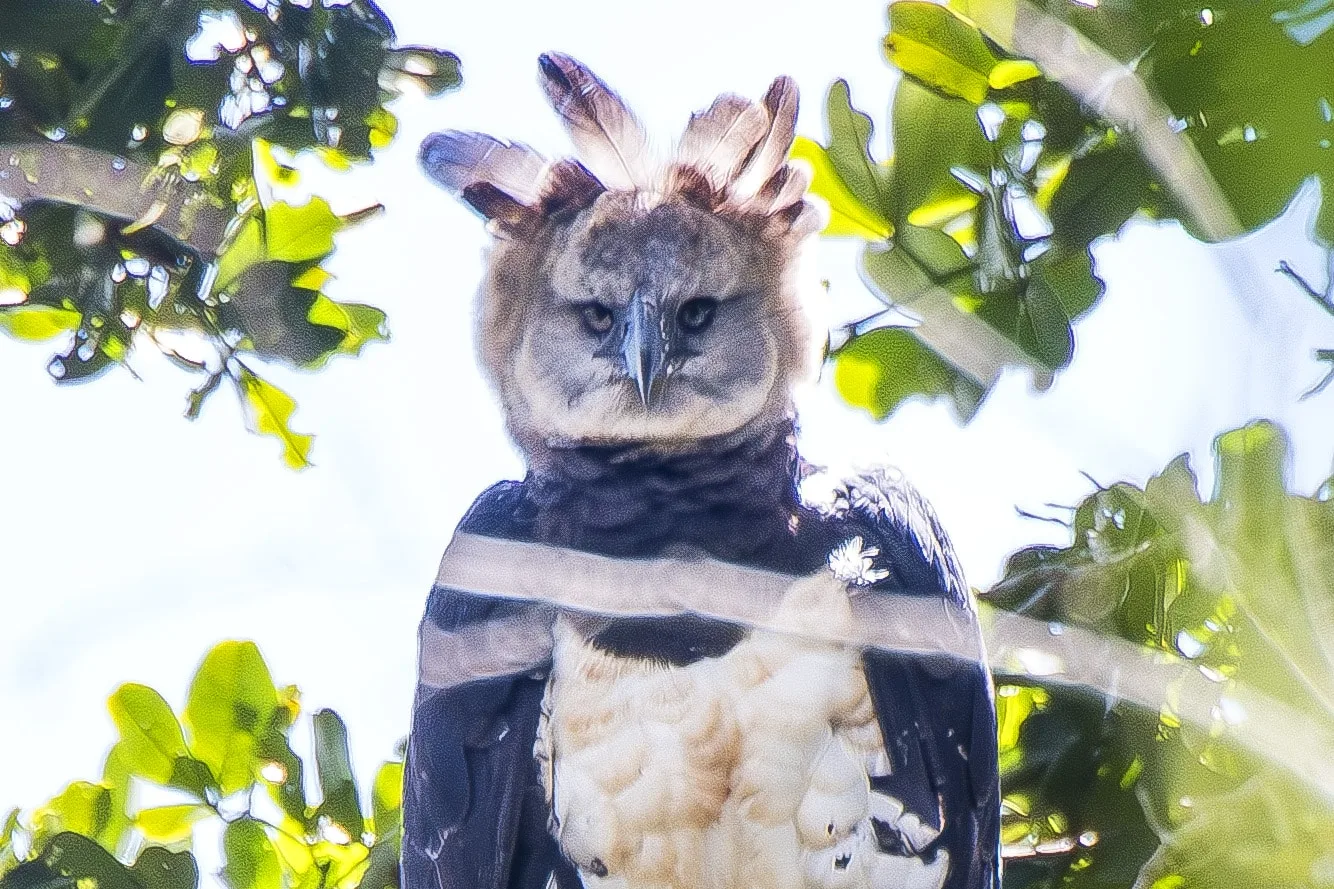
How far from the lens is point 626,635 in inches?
82.6

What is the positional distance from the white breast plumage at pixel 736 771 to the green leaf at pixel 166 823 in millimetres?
588

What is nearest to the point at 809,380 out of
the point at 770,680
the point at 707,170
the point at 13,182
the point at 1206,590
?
the point at 707,170

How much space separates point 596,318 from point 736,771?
72 cm

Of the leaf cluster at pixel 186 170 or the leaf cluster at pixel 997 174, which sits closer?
the leaf cluster at pixel 997 174

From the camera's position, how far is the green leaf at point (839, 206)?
2.22 meters

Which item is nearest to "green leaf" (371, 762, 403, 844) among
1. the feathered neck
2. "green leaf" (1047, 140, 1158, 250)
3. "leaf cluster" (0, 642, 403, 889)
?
"leaf cluster" (0, 642, 403, 889)

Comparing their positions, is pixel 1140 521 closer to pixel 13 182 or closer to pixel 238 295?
pixel 238 295

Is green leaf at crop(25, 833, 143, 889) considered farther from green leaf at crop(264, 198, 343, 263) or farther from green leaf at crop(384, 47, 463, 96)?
green leaf at crop(384, 47, 463, 96)

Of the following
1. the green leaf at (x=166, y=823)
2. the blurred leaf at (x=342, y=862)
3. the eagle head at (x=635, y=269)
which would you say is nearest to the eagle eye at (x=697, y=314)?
the eagle head at (x=635, y=269)

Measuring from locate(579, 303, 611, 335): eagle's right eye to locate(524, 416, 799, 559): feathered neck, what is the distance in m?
0.18

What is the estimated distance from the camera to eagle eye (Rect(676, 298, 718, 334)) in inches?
92.4

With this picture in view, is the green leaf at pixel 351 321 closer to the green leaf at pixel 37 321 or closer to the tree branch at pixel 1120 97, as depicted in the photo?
the green leaf at pixel 37 321

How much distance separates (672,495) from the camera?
7.33 feet

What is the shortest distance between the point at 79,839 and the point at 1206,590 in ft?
4.83
